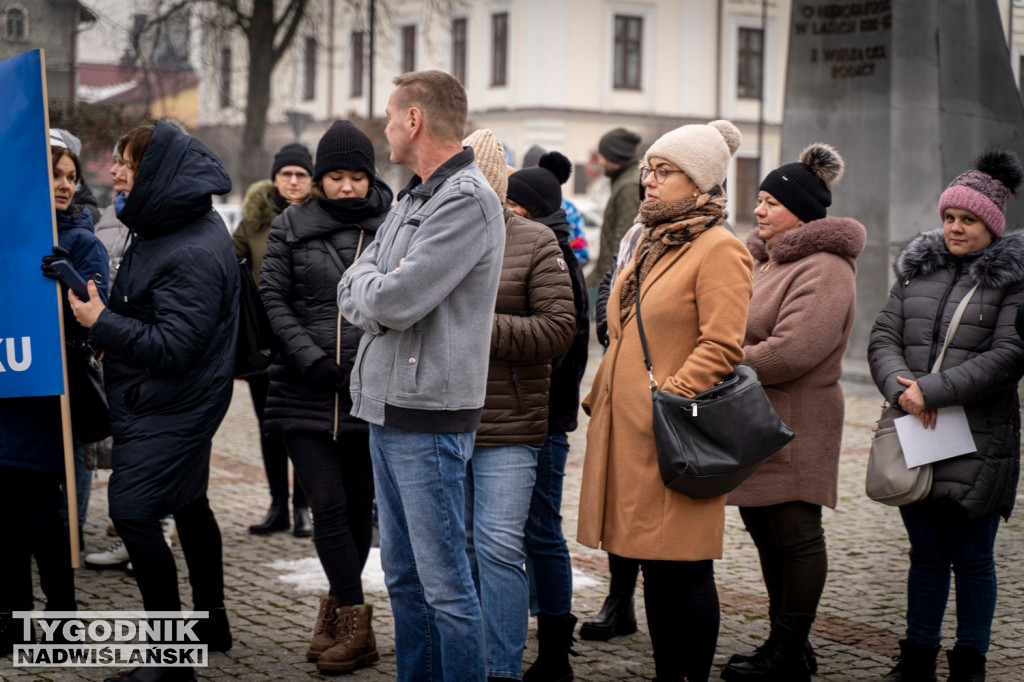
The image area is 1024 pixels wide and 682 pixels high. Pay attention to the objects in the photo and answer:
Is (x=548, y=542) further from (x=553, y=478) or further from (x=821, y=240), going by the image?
(x=821, y=240)

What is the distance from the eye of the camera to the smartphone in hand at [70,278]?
478 cm

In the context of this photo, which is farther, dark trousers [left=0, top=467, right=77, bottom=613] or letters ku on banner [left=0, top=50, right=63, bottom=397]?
dark trousers [left=0, top=467, right=77, bottom=613]

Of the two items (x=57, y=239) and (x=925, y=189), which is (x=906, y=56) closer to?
(x=925, y=189)

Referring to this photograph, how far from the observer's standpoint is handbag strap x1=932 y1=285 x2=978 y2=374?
4836 millimetres

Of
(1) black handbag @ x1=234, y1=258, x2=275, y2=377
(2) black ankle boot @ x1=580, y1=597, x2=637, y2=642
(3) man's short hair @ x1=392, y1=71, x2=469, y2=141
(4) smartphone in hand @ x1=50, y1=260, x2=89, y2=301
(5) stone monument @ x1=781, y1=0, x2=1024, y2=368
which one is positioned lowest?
(2) black ankle boot @ x1=580, y1=597, x2=637, y2=642

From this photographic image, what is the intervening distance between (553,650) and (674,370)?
4.27 feet

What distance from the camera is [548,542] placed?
5.09 meters

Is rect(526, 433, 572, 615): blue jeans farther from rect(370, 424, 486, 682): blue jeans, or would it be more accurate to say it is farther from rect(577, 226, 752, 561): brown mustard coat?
rect(370, 424, 486, 682): blue jeans

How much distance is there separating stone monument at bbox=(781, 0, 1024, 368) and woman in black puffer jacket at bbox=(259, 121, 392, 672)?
24.0 feet

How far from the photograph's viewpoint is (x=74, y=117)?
1414 centimetres

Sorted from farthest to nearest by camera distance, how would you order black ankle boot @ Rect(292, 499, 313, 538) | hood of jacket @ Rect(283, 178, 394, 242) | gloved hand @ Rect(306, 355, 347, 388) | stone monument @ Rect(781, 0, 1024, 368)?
stone monument @ Rect(781, 0, 1024, 368), black ankle boot @ Rect(292, 499, 313, 538), hood of jacket @ Rect(283, 178, 394, 242), gloved hand @ Rect(306, 355, 347, 388)

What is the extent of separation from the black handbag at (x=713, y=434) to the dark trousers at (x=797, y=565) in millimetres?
804

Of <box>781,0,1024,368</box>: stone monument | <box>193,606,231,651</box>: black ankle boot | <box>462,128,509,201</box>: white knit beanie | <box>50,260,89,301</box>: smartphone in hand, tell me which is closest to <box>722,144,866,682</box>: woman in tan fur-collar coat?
<box>462,128,509,201</box>: white knit beanie

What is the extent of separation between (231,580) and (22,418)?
1607mm
